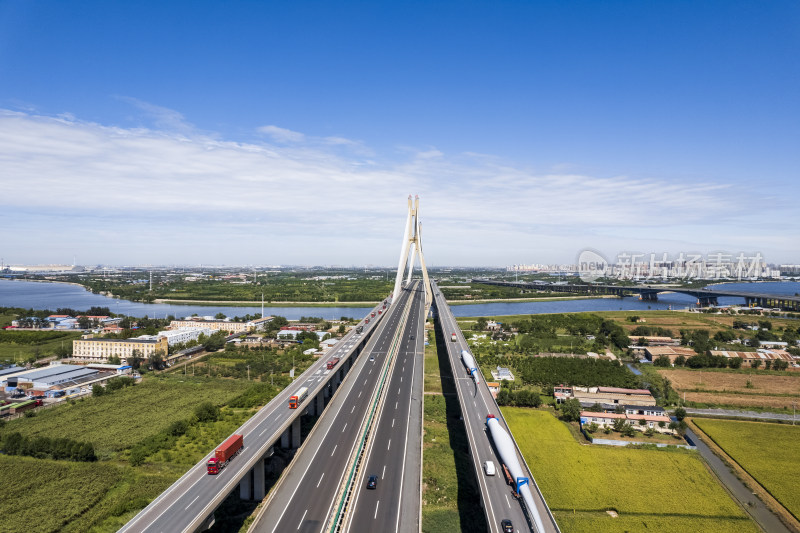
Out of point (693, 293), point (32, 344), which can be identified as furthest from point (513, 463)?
point (693, 293)

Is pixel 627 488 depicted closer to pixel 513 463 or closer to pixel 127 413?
pixel 513 463

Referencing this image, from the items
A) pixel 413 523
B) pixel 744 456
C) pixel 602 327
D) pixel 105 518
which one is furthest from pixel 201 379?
pixel 602 327

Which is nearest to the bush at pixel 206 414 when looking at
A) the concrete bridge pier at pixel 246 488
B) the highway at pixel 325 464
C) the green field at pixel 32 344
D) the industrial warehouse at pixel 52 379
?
the highway at pixel 325 464

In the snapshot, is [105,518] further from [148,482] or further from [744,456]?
[744,456]

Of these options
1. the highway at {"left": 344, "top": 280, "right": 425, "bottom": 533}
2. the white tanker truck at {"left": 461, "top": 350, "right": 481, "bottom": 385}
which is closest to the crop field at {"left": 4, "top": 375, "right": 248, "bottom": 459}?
the highway at {"left": 344, "top": 280, "right": 425, "bottom": 533}

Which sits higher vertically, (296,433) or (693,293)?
(693,293)
